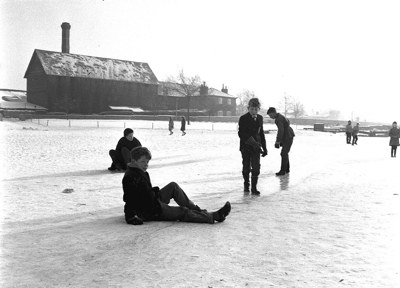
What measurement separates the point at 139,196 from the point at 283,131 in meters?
6.10

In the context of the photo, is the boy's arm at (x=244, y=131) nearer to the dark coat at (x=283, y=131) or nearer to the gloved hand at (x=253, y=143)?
the gloved hand at (x=253, y=143)

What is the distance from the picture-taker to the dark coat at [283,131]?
392 inches

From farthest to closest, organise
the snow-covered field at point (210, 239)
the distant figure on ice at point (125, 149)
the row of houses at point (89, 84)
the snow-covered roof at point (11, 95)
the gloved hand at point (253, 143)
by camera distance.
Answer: the snow-covered roof at point (11, 95), the row of houses at point (89, 84), the distant figure on ice at point (125, 149), the gloved hand at point (253, 143), the snow-covered field at point (210, 239)

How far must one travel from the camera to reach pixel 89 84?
6244cm

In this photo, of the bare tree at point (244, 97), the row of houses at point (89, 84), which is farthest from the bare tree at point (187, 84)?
the bare tree at point (244, 97)

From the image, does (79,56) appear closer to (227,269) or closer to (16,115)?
(16,115)

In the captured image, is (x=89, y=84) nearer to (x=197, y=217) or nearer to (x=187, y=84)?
(x=187, y=84)

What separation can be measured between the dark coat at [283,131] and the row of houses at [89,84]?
52010 millimetres

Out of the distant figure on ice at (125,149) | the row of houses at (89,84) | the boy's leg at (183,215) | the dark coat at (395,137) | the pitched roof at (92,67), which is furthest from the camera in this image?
the pitched roof at (92,67)

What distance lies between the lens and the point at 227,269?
136 inches

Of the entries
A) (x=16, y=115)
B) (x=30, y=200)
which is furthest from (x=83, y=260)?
(x=16, y=115)

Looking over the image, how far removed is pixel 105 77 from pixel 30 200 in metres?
60.4

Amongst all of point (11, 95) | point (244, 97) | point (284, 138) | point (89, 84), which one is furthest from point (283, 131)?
point (244, 97)

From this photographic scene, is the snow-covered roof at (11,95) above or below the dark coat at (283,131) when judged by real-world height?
above
